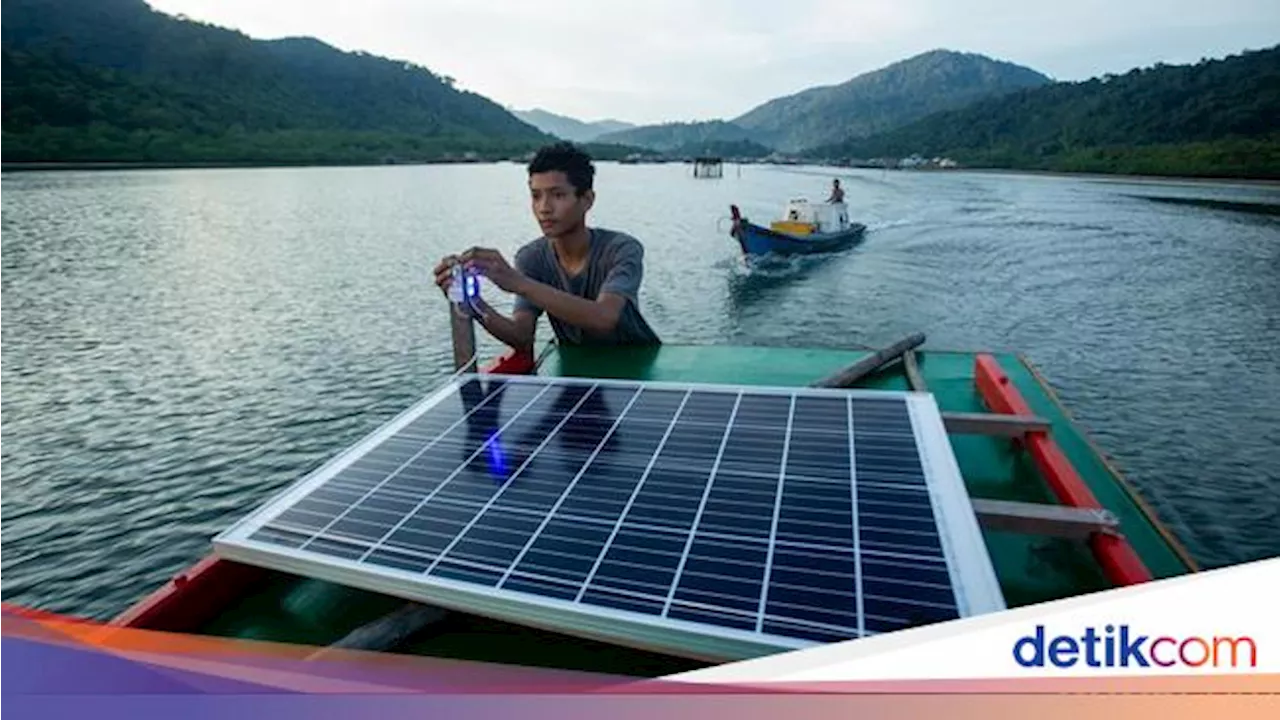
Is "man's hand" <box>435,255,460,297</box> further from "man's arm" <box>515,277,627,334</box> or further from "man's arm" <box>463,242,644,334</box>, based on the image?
"man's arm" <box>515,277,627,334</box>

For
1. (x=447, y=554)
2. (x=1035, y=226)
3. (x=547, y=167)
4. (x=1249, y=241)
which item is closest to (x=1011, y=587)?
(x=447, y=554)

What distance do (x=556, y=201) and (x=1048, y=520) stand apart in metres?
4.97

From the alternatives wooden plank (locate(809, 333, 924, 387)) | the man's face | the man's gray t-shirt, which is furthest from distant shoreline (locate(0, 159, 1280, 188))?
wooden plank (locate(809, 333, 924, 387))

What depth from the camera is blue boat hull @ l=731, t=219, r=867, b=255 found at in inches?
1534

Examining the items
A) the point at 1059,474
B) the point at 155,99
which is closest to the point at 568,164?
the point at 1059,474

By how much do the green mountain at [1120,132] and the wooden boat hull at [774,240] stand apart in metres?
20.2

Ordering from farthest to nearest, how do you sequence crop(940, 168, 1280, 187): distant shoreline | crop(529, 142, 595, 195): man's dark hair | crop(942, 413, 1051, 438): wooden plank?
crop(940, 168, 1280, 187): distant shoreline < crop(529, 142, 595, 195): man's dark hair < crop(942, 413, 1051, 438): wooden plank

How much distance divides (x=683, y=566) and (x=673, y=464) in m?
1.12

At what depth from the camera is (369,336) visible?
2341 centimetres

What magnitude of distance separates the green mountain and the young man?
140 feet

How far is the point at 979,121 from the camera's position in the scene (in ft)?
608

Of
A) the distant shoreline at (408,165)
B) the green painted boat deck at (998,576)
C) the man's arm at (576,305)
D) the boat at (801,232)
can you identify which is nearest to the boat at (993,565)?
the green painted boat deck at (998,576)

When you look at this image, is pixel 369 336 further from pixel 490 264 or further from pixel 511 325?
pixel 490 264

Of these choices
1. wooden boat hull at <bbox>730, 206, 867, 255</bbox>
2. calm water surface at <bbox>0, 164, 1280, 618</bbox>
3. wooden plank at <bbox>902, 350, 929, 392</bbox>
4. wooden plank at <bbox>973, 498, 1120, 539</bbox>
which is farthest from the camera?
wooden boat hull at <bbox>730, 206, 867, 255</bbox>
